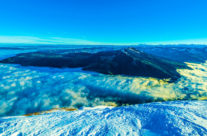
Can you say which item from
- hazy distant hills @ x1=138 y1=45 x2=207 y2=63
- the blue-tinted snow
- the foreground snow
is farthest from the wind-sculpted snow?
hazy distant hills @ x1=138 y1=45 x2=207 y2=63

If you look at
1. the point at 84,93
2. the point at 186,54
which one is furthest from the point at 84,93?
the point at 186,54

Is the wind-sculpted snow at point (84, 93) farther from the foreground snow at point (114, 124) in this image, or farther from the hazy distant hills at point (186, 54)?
the hazy distant hills at point (186, 54)

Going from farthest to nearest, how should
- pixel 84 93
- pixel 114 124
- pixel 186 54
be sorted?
pixel 186 54, pixel 84 93, pixel 114 124

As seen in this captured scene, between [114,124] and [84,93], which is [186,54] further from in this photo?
[114,124]

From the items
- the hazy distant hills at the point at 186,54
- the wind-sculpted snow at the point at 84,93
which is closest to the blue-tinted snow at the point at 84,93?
the wind-sculpted snow at the point at 84,93

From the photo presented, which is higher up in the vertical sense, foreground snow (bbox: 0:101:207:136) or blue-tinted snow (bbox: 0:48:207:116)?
foreground snow (bbox: 0:101:207:136)

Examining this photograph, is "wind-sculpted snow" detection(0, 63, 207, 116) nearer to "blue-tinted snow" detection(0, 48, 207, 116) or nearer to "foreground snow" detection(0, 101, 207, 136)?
"blue-tinted snow" detection(0, 48, 207, 116)

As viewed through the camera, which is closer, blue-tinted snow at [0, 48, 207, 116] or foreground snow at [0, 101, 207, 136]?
foreground snow at [0, 101, 207, 136]

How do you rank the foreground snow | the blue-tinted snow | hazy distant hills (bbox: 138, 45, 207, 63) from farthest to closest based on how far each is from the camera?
hazy distant hills (bbox: 138, 45, 207, 63), the blue-tinted snow, the foreground snow

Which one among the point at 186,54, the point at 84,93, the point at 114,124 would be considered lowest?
the point at 186,54

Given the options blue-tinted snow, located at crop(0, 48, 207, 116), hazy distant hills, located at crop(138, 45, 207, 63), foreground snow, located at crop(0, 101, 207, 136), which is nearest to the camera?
foreground snow, located at crop(0, 101, 207, 136)

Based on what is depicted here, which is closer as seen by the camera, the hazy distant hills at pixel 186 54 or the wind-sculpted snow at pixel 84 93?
the wind-sculpted snow at pixel 84 93

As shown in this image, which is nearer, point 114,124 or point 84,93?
point 114,124

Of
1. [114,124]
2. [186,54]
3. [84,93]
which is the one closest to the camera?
[114,124]
